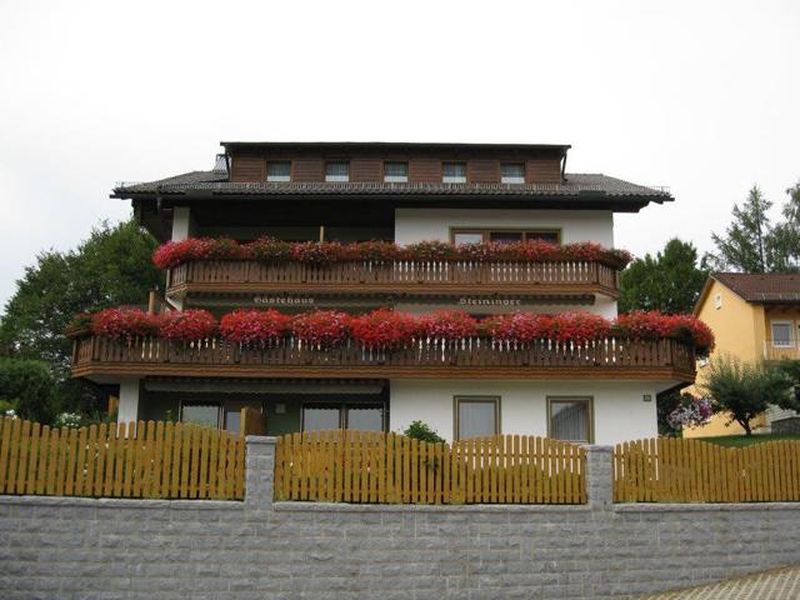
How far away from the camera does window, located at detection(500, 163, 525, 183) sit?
26562mm

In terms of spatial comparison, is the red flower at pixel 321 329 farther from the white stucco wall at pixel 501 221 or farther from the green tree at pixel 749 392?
the green tree at pixel 749 392

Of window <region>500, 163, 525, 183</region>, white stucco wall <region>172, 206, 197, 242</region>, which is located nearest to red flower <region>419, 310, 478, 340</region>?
window <region>500, 163, 525, 183</region>

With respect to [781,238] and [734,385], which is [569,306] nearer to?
[734,385]

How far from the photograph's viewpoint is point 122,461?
13703 millimetres

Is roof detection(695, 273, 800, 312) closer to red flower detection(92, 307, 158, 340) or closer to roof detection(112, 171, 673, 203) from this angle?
roof detection(112, 171, 673, 203)

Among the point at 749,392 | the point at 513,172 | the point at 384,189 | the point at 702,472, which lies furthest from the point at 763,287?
the point at 702,472

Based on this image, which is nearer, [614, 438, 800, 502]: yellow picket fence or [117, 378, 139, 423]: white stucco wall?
[614, 438, 800, 502]: yellow picket fence

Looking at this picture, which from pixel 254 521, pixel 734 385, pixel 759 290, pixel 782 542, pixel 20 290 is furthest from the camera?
pixel 20 290

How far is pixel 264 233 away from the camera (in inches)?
1005

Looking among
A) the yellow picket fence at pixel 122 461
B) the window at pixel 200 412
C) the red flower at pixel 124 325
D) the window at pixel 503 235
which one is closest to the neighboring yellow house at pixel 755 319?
the window at pixel 503 235

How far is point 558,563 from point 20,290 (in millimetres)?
46139

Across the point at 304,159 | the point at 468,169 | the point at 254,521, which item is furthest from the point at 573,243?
the point at 254,521

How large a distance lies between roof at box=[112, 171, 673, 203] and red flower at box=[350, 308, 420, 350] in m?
3.97

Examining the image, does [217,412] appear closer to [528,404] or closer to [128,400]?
[128,400]
